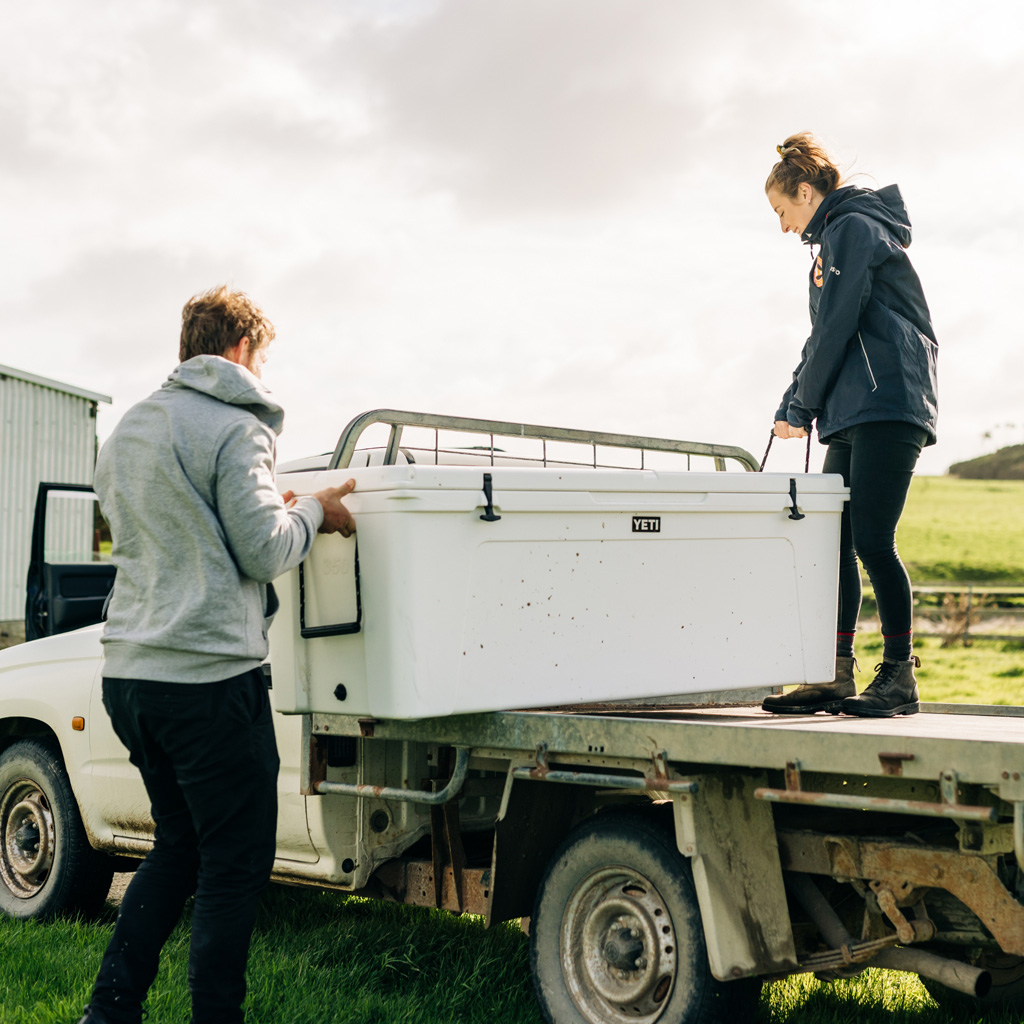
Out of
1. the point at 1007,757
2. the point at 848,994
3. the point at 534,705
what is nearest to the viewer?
the point at 1007,757

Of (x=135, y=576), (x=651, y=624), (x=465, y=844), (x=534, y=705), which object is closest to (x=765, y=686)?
(x=651, y=624)

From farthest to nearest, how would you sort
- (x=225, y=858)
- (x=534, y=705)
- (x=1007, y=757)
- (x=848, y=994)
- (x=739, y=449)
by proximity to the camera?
(x=739, y=449) → (x=848, y=994) → (x=534, y=705) → (x=225, y=858) → (x=1007, y=757)

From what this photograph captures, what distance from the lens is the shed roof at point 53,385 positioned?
1884 cm

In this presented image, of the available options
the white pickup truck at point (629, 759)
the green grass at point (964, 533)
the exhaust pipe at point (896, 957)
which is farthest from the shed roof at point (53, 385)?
the green grass at point (964, 533)

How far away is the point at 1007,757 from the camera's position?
8.41 feet

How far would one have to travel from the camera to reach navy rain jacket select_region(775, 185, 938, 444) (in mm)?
3758

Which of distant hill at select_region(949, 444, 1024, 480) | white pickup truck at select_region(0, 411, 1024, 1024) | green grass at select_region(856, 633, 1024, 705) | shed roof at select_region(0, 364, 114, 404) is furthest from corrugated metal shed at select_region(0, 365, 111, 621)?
distant hill at select_region(949, 444, 1024, 480)

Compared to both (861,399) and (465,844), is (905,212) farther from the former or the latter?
(465,844)

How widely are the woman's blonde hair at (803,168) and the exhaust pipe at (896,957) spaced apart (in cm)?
221

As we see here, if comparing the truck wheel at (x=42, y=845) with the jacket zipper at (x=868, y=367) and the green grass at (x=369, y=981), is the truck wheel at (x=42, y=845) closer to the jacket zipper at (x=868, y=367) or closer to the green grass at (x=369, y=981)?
the green grass at (x=369, y=981)

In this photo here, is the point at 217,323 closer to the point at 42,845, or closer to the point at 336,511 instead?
the point at 336,511

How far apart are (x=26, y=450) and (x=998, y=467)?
64.1 metres

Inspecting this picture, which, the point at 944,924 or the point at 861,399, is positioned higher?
the point at 861,399

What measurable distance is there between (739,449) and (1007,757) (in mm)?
2289
